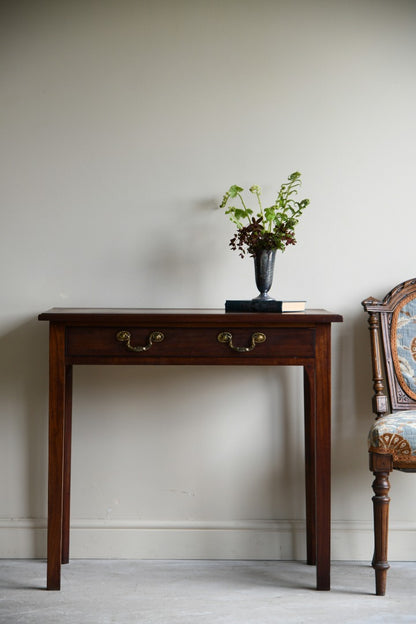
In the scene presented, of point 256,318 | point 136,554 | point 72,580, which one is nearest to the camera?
point 256,318

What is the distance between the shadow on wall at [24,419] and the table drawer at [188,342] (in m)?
0.52

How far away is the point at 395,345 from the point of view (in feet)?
8.63

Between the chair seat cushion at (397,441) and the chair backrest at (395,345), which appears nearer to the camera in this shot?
the chair seat cushion at (397,441)

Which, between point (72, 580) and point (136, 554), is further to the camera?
point (136, 554)

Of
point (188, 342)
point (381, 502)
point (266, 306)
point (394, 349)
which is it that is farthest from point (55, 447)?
point (394, 349)

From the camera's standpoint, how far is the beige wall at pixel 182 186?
2.75 m

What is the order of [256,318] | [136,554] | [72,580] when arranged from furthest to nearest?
[136,554], [72,580], [256,318]

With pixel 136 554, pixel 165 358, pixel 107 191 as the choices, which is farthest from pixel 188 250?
pixel 136 554

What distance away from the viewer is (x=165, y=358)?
2307 millimetres

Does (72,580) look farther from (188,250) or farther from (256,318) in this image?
(188,250)

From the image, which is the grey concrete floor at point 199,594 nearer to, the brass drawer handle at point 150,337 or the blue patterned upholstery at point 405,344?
the blue patterned upholstery at point 405,344

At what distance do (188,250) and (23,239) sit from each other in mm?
661

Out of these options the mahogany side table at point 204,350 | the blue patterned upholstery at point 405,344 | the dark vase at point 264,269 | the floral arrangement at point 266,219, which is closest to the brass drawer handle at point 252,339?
the mahogany side table at point 204,350

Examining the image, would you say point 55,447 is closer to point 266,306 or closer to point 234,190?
point 266,306
